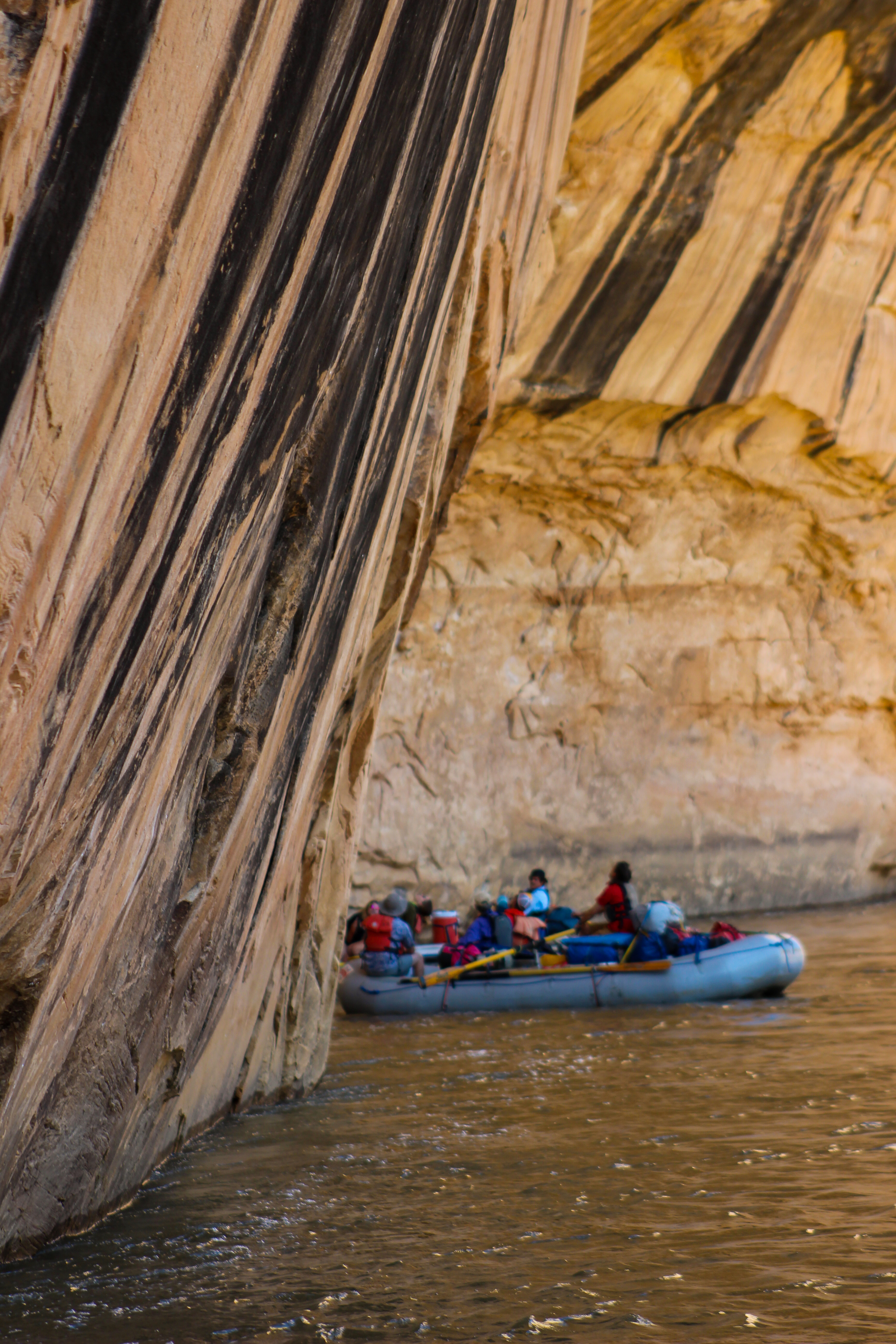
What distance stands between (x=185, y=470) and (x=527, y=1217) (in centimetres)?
303

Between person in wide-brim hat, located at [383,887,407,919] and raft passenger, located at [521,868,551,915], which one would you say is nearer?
person in wide-brim hat, located at [383,887,407,919]

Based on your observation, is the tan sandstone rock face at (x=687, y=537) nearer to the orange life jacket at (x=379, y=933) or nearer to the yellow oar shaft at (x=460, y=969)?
the orange life jacket at (x=379, y=933)

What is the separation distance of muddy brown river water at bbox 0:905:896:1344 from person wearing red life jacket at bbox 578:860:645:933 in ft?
11.9

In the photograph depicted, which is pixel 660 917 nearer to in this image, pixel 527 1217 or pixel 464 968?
pixel 464 968

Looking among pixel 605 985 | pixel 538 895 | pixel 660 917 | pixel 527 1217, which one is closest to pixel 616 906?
pixel 660 917

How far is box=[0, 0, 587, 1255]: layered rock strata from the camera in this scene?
2.12 meters

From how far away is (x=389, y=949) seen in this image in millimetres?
11008

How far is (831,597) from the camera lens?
18.0 m

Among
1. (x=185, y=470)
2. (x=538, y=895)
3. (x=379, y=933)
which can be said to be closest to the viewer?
(x=185, y=470)

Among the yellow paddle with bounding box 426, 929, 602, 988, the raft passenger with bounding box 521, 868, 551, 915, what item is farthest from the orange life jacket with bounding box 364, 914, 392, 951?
the raft passenger with bounding box 521, 868, 551, 915

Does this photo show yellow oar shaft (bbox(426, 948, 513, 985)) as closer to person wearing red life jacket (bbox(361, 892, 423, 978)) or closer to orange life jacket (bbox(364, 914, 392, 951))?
person wearing red life jacket (bbox(361, 892, 423, 978))

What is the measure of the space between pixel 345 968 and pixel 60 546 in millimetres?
9076

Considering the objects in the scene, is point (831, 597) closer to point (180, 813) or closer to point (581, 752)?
point (581, 752)

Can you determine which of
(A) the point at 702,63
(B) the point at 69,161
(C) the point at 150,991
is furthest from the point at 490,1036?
(A) the point at 702,63
